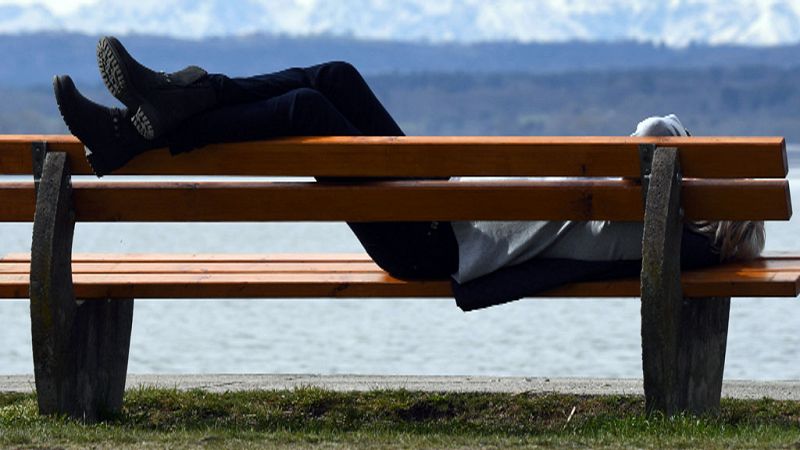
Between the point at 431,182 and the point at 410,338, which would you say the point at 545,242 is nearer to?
the point at 431,182

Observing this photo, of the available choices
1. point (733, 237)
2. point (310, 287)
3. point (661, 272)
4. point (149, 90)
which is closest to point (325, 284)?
point (310, 287)

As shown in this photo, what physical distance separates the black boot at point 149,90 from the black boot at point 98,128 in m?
0.04

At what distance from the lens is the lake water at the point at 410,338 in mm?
13375

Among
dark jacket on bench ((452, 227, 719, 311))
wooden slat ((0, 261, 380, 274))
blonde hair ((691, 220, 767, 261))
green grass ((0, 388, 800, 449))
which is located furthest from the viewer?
wooden slat ((0, 261, 380, 274))

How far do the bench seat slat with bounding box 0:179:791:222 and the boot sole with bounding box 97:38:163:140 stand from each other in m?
0.20

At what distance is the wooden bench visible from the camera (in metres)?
4.52

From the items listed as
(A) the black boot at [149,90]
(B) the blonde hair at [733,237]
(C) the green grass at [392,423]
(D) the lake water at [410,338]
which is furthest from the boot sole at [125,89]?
(D) the lake water at [410,338]

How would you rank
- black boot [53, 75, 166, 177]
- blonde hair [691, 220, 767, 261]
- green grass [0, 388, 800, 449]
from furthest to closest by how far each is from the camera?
blonde hair [691, 220, 767, 261] < black boot [53, 75, 166, 177] < green grass [0, 388, 800, 449]

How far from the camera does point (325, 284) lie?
4727 mm

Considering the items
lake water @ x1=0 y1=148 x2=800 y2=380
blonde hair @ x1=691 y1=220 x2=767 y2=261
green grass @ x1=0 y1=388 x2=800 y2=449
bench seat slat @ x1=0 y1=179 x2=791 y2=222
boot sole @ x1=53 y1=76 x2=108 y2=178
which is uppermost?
boot sole @ x1=53 y1=76 x2=108 y2=178

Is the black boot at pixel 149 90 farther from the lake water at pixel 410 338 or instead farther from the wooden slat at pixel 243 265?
the lake water at pixel 410 338

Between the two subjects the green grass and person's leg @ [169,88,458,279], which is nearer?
the green grass

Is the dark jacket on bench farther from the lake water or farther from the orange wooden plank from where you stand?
the lake water

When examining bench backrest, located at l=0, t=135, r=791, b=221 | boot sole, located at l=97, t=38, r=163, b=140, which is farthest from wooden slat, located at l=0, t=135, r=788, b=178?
boot sole, located at l=97, t=38, r=163, b=140
